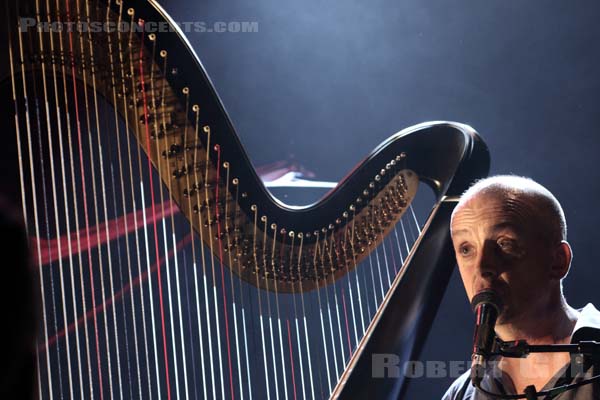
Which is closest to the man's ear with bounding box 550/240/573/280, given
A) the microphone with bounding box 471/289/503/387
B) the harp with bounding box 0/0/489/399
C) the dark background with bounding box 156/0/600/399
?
the microphone with bounding box 471/289/503/387

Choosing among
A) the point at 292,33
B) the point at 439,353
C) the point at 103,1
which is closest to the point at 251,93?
the point at 292,33

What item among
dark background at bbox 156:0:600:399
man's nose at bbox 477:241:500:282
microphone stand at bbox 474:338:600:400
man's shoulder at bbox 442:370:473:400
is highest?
dark background at bbox 156:0:600:399

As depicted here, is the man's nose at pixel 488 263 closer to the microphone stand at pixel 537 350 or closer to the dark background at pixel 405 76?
the microphone stand at pixel 537 350

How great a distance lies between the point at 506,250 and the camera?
1.29 m

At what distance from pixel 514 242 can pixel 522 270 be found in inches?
3.2

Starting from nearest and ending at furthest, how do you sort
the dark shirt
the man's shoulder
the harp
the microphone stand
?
the microphone stand
the dark shirt
the harp
the man's shoulder

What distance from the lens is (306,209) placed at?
5.72 ft

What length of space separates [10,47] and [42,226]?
0.35 metres

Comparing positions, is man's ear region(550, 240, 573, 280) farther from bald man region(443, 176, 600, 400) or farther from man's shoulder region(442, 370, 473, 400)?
man's shoulder region(442, 370, 473, 400)

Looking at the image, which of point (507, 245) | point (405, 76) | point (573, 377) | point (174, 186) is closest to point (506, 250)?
point (507, 245)

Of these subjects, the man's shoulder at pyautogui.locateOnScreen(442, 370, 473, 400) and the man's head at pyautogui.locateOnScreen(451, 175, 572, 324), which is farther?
the man's shoulder at pyautogui.locateOnScreen(442, 370, 473, 400)

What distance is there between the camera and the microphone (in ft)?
2.86

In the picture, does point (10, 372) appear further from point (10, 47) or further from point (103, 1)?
point (103, 1)

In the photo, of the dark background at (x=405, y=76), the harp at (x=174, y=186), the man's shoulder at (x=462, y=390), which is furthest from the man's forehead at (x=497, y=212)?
the dark background at (x=405, y=76)
